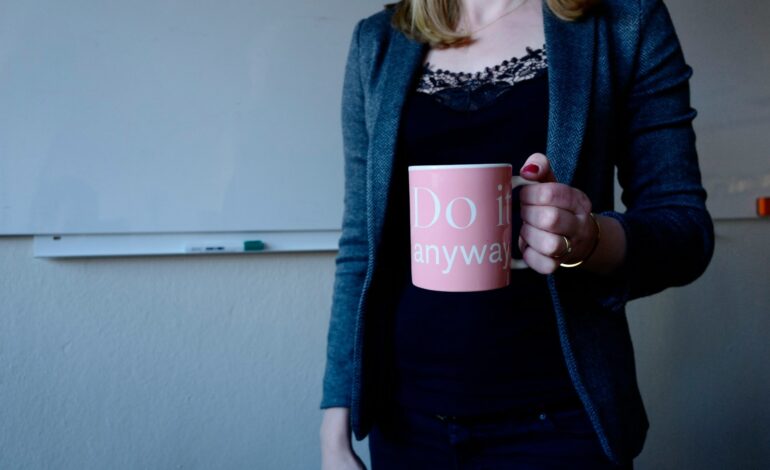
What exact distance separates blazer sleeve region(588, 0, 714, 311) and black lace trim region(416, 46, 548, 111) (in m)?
0.12

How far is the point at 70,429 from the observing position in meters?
1.17

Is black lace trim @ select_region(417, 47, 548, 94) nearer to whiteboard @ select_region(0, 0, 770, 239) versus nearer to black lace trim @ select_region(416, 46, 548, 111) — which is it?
black lace trim @ select_region(416, 46, 548, 111)

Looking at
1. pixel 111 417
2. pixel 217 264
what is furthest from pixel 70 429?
pixel 217 264

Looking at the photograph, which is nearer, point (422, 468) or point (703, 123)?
point (422, 468)

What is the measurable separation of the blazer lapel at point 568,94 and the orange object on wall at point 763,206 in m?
1.17

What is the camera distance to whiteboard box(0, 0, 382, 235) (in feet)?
3.60

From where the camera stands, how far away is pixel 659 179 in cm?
60

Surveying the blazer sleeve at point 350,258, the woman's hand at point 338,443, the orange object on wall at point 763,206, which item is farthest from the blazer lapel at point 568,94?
the orange object on wall at point 763,206

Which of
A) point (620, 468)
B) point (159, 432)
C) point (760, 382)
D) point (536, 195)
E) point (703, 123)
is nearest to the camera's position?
point (536, 195)

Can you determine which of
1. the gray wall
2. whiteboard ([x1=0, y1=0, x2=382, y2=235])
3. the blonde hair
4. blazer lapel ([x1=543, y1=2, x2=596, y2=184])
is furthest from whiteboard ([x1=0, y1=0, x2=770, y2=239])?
blazer lapel ([x1=543, y1=2, x2=596, y2=184])

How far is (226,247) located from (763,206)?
1.43m

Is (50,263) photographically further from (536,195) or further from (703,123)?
(703,123)

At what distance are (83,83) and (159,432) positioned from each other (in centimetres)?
77

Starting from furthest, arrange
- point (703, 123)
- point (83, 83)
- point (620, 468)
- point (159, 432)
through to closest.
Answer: point (703, 123)
point (159, 432)
point (83, 83)
point (620, 468)
